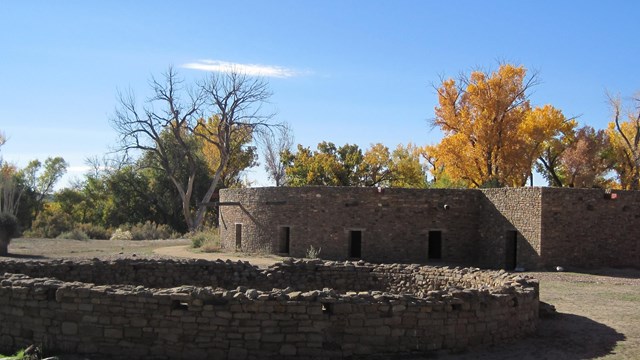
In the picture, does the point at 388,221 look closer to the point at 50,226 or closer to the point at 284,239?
the point at 284,239

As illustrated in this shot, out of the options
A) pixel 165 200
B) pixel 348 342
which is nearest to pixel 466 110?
pixel 165 200

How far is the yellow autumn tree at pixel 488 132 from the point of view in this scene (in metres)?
37.3

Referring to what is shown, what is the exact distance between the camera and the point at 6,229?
23266 millimetres

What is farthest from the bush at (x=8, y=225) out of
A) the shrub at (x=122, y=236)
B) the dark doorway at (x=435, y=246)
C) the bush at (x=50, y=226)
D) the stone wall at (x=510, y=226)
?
the stone wall at (x=510, y=226)

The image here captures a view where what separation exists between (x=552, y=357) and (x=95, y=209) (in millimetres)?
44776

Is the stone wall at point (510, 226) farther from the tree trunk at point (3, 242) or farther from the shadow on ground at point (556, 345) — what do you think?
the tree trunk at point (3, 242)

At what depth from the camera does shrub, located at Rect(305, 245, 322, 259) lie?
75.3 ft

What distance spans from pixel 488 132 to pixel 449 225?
49.7ft

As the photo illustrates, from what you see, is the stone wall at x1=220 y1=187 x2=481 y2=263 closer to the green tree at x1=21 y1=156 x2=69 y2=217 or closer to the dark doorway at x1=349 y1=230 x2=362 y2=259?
the dark doorway at x1=349 y1=230 x2=362 y2=259

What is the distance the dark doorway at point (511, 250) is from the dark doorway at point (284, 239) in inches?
324

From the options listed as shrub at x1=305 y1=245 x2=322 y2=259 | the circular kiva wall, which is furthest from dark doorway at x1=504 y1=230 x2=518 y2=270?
the circular kiva wall

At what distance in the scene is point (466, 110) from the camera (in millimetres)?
38406

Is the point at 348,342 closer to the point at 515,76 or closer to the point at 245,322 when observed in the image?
the point at 245,322

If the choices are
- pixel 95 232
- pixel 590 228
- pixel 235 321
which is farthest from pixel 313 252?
pixel 95 232
